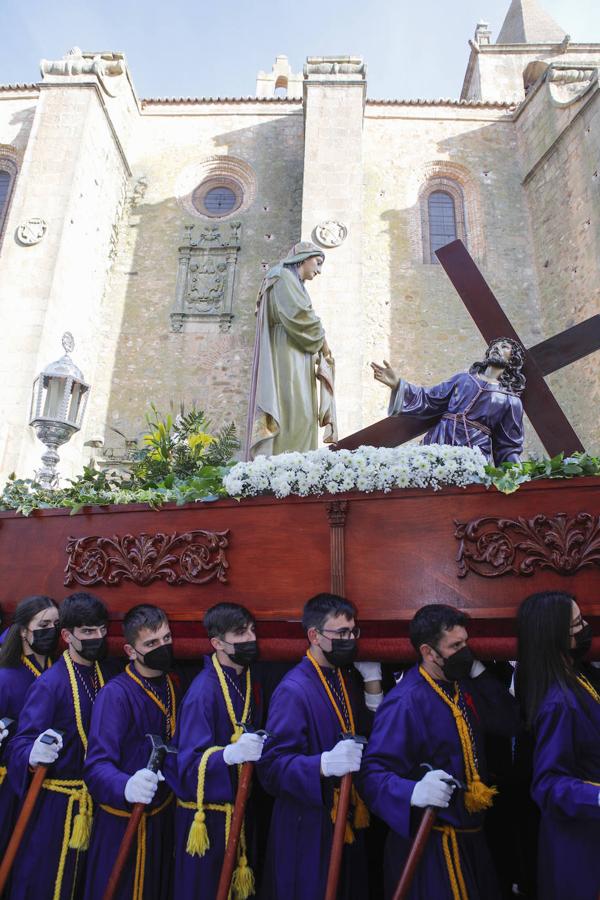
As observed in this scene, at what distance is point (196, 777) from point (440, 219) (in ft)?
49.6

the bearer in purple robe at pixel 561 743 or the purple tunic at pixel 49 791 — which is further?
the purple tunic at pixel 49 791

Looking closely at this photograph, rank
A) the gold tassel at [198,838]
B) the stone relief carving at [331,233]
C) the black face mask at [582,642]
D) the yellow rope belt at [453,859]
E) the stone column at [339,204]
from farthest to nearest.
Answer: the stone relief carving at [331,233] < the stone column at [339,204] < the black face mask at [582,642] < the gold tassel at [198,838] < the yellow rope belt at [453,859]

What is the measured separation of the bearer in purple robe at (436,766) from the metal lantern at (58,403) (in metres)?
4.02

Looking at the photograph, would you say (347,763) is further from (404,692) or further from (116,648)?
(116,648)

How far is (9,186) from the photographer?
15.5 meters

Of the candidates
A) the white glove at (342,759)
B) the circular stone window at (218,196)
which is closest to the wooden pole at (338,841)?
the white glove at (342,759)

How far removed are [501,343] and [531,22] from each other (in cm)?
2492

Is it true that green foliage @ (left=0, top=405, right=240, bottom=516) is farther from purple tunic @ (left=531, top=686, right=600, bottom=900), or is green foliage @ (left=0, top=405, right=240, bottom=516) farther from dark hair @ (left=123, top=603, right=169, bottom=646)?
purple tunic @ (left=531, top=686, right=600, bottom=900)

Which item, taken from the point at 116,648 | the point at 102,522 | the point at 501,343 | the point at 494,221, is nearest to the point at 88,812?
→ the point at 116,648

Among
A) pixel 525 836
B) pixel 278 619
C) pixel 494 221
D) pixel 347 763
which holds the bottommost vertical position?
pixel 525 836

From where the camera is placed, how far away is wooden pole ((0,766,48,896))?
2803 mm

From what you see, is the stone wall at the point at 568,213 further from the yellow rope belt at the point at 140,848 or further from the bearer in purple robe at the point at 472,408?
the yellow rope belt at the point at 140,848

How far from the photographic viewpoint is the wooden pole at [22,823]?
9.20ft

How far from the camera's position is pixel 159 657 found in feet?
10.2
